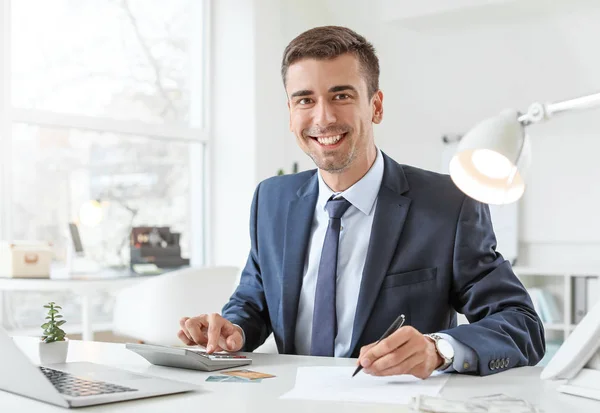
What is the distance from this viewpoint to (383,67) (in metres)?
5.83

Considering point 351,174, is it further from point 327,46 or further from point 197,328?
point 197,328

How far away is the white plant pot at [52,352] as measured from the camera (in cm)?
161

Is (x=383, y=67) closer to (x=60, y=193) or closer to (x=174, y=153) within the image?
(x=174, y=153)

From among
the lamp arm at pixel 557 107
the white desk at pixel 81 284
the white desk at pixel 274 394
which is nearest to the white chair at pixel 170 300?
the white desk at pixel 81 284

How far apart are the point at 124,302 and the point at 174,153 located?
77.7 inches

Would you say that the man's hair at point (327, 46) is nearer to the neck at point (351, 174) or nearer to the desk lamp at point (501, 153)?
the neck at point (351, 174)

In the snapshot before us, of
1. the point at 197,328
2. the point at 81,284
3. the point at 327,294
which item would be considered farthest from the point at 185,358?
the point at 81,284

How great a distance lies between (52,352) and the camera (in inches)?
63.5

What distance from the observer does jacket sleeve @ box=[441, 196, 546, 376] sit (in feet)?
5.21

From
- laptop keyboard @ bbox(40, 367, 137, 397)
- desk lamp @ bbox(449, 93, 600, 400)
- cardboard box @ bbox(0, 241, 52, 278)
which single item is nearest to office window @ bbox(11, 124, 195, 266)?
cardboard box @ bbox(0, 241, 52, 278)

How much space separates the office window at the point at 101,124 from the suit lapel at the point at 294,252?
306 cm

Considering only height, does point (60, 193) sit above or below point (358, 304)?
above

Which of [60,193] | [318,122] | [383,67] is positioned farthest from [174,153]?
[318,122]

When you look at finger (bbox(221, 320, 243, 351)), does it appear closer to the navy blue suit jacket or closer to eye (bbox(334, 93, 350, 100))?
the navy blue suit jacket
